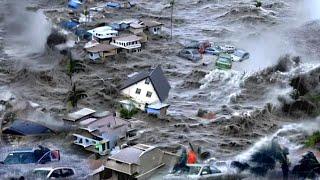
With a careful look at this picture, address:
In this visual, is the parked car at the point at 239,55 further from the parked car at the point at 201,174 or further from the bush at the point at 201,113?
the parked car at the point at 201,174

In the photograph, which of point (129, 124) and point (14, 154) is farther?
point (129, 124)

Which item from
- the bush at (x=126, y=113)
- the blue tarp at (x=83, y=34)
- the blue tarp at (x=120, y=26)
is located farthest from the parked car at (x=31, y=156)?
the blue tarp at (x=120, y=26)

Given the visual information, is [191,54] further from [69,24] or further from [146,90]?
[69,24]

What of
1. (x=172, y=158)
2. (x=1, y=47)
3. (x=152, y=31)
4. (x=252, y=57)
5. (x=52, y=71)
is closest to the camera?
(x=172, y=158)

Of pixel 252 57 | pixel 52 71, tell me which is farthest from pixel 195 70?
pixel 52 71

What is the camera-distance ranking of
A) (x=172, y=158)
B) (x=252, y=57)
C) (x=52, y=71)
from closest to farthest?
1. (x=172, y=158)
2. (x=52, y=71)
3. (x=252, y=57)

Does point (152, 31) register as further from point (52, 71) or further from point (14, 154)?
point (14, 154)

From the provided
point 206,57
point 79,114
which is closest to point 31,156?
point 79,114
